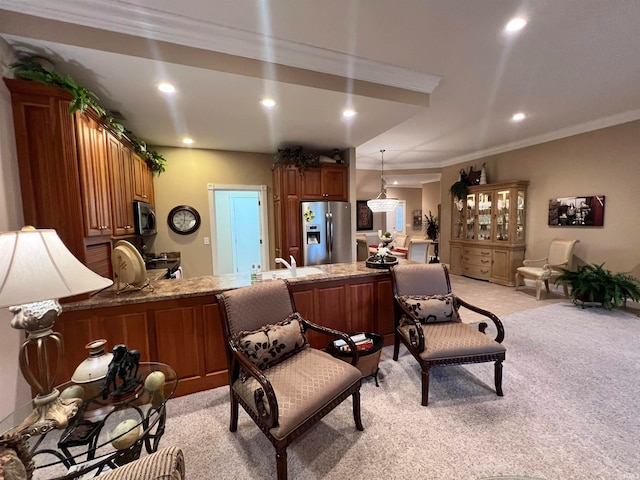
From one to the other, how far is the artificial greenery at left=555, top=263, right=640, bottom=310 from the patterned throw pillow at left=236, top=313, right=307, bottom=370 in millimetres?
4676

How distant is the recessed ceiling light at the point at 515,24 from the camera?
209cm

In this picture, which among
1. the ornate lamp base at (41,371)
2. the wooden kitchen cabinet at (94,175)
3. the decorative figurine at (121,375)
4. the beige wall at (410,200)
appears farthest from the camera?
the beige wall at (410,200)

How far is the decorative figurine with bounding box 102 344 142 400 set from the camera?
4.66ft

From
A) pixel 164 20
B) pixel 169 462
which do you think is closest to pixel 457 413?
pixel 169 462

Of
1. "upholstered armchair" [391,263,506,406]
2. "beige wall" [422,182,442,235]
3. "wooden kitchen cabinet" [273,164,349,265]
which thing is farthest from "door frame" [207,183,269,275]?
"beige wall" [422,182,442,235]

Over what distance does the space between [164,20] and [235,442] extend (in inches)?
119

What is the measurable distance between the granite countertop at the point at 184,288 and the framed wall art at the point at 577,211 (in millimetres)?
4150

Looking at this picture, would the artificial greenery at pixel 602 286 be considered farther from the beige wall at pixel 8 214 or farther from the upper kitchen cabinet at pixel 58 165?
the beige wall at pixel 8 214

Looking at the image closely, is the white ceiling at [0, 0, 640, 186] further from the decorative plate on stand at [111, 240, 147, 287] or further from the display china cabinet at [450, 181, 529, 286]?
the display china cabinet at [450, 181, 529, 286]

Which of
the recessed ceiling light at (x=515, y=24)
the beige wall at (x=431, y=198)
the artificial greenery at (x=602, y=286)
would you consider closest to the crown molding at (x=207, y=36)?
the recessed ceiling light at (x=515, y=24)

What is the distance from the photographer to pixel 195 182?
4707 millimetres

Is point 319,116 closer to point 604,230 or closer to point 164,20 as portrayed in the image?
point 164,20

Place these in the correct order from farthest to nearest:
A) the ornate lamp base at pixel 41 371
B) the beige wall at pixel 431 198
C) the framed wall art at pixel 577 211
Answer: the beige wall at pixel 431 198 → the framed wall art at pixel 577 211 → the ornate lamp base at pixel 41 371

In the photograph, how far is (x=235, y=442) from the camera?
70.6 inches
